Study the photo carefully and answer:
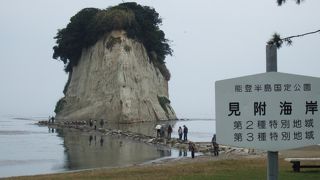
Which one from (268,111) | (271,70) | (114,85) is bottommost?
(268,111)

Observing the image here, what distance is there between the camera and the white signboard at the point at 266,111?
6.16 metres

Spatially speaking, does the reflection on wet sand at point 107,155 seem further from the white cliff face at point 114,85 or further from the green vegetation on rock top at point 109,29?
the green vegetation on rock top at point 109,29

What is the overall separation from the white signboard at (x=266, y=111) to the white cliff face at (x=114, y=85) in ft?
280

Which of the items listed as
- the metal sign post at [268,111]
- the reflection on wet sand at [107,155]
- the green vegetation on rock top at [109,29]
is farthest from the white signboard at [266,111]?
the green vegetation on rock top at [109,29]

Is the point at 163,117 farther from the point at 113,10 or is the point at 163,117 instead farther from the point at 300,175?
the point at 300,175

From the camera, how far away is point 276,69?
6238 mm

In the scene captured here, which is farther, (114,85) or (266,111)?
(114,85)

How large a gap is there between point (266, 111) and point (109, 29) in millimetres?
91344

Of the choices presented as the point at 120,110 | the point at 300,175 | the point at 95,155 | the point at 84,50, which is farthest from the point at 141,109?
the point at 300,175

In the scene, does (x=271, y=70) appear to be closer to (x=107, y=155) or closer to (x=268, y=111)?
(x=268, y=111)

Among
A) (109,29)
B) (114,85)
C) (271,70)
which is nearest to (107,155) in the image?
(271,70)

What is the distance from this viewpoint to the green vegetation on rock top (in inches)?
3789

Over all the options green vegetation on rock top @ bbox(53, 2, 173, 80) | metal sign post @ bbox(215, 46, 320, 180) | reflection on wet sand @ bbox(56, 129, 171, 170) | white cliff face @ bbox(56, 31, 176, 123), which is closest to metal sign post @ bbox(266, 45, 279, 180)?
metal sign post @ bbox(215, 46, 320, 180)

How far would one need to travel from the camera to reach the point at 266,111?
614 cm
